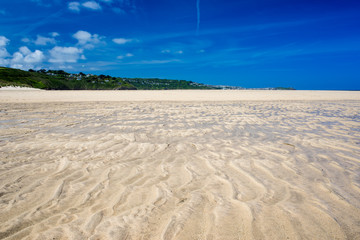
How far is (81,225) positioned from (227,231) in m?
1.32

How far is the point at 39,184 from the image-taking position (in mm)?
2750

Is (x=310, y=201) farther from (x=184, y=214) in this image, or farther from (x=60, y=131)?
(x=60, y=131)

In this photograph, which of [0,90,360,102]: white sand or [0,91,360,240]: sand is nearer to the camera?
[0,91,360,240]: sand

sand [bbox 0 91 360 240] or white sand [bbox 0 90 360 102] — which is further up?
sand [bbox 0 91 360 240]

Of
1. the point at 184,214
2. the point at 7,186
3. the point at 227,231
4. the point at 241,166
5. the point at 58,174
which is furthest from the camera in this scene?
the point at 241,166

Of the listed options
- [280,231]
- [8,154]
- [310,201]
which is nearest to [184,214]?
[280,231]

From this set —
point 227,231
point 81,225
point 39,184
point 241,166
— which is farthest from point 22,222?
point 241,166

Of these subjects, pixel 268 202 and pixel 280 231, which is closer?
pixel 280 231

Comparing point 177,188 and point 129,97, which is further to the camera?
point 129,97

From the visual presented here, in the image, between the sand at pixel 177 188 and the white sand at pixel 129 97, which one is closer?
the sand at pixel 177 188

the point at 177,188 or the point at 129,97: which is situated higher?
the point at 177,188

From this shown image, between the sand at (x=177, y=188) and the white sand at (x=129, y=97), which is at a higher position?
the sand at (x=177, y=188)

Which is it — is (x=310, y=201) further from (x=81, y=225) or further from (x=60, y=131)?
(x=60, y=131)

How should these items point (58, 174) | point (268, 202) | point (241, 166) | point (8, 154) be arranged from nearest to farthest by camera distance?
point (268, 202) < point (58, 174) < point (241, 166) < point (8, 154)
